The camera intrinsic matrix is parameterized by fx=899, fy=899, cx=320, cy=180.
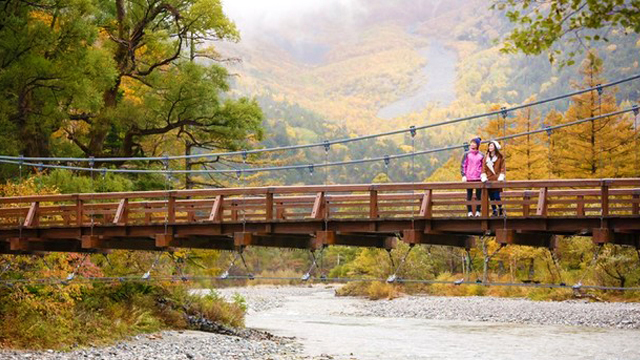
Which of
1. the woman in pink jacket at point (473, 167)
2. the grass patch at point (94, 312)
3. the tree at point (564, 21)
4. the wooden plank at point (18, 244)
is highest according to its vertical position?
the tree at point (564, 21)

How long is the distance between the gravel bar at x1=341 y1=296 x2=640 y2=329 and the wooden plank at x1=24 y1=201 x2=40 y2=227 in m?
21.4

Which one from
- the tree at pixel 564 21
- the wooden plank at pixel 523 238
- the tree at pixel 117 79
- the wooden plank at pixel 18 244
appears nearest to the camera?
the tree at pixel 564 21

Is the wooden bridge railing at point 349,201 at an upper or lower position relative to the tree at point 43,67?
lower

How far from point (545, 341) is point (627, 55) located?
149 metres

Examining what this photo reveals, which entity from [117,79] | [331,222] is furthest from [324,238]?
[117,79]

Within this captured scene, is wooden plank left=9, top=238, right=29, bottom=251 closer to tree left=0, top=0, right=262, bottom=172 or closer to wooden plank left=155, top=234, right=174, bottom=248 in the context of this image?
wooden plank left=155, top=234, right=174, bottom=248

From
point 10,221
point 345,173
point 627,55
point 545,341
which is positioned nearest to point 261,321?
point 545,341

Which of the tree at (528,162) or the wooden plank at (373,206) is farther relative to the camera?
the tree at (528,162)

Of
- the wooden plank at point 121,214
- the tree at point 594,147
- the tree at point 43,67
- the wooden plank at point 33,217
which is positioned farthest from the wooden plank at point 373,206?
the tree at point 594,147

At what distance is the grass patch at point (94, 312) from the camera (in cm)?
2248

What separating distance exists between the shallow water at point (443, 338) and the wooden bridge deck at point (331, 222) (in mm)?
6665

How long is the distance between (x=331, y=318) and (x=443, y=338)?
11.0 metres

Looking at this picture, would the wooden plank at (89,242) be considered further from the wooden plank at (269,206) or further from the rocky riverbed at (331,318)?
the wooden plank at (269,206)

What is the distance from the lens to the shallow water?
86.1ft
